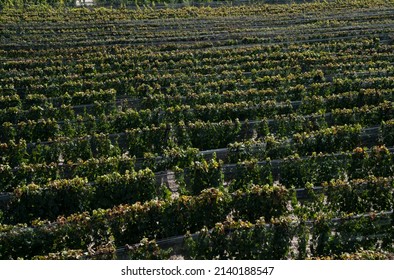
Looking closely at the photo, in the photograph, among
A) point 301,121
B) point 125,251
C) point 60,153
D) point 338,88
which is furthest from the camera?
point 338,88

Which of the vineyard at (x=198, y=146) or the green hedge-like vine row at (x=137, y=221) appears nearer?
the green hedge-like vine row at (x=137, y=221)

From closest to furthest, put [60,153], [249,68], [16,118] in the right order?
[60,153]
[16,118]
[249,68]

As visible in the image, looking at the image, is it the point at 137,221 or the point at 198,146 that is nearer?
the point at 137,221

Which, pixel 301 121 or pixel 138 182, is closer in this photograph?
pixel 138 182

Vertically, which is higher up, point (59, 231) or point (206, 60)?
point (206, 60)

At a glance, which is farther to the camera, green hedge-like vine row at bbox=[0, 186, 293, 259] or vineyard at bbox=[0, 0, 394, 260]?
vineyard at bbox=[0, 0, 394, 260]

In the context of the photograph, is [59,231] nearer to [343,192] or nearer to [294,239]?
[294,239]

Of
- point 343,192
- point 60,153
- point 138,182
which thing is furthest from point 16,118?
point 343,192

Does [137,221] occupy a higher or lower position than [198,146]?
lower
